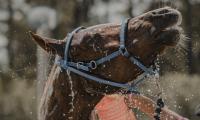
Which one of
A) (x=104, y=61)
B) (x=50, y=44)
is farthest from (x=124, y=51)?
(x=50, y=44)

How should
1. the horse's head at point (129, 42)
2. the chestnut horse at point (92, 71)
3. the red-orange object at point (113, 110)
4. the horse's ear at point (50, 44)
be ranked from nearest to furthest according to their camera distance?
the horse's head at point (129, 42) → the chestnut horse at point (92, 71) → the horse's ear at point (50, 44) → the red-orange object at point (113, 110)

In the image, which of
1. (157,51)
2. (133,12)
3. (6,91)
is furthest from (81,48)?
(133,12)

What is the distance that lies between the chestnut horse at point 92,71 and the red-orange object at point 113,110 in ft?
2.79

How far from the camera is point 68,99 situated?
4.18 meters

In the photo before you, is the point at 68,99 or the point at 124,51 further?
the point at 68,99

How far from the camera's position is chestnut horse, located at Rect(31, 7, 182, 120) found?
13.0 feet

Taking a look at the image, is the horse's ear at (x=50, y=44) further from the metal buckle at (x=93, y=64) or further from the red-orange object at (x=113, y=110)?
the red-orange object at (x=113, y=110)

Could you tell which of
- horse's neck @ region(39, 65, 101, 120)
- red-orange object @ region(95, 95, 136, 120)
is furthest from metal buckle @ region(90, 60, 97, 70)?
red-orange object @ region(95, 95, 136, 120)

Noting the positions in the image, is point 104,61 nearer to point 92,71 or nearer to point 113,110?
point 92,71

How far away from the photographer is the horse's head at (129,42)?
379cm

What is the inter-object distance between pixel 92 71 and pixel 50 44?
0.33 metres

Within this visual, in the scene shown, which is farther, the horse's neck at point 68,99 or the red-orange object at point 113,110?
the red-orange object at point 113,110

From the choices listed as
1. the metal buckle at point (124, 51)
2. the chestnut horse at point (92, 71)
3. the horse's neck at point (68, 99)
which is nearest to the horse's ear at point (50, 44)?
the chestnut horse at point (92, 71)

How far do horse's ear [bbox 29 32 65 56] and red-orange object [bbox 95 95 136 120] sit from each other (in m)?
0.97
